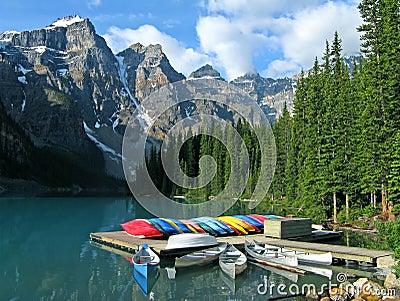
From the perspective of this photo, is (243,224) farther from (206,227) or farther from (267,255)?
(267,255)

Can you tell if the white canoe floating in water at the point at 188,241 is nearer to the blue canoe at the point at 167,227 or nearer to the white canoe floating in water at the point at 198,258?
the white canoe floating in water at the point at 198,258

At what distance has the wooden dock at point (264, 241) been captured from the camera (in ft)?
68.0

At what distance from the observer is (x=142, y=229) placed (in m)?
25.8

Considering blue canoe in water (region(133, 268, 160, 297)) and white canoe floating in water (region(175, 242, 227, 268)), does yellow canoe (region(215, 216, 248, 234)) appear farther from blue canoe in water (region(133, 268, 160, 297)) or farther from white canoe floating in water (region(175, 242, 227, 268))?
blue canoe in water (region(133, 268, 160, 297))

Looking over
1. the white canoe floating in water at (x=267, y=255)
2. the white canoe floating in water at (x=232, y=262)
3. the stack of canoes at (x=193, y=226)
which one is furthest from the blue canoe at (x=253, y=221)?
the white canoe floating in water at (x=232, y=262)

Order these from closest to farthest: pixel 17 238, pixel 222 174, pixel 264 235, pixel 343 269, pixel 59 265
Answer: pixel 343 269
pixel 59 265
pixel 264 235
pixel 17 238
pixel 222 174

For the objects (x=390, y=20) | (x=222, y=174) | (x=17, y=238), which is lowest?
(x=17, y=238)

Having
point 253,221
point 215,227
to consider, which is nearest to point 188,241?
point 215,227

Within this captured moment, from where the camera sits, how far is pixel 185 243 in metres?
22.3

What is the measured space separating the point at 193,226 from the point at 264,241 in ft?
14.9

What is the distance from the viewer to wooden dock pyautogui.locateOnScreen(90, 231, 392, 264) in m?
20.7

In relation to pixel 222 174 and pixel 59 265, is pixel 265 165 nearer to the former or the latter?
pixel 222 174

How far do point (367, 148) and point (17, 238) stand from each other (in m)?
26.2

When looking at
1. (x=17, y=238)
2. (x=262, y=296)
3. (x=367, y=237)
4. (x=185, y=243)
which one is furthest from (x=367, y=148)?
(x=17, y=238)
